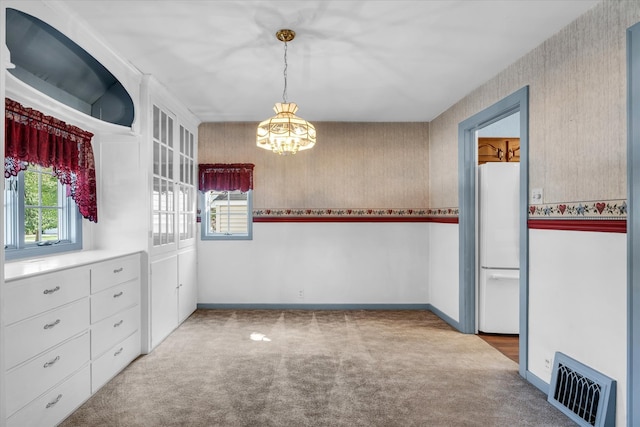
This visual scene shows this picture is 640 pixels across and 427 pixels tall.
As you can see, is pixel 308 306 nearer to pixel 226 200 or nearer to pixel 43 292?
pixel 226 200

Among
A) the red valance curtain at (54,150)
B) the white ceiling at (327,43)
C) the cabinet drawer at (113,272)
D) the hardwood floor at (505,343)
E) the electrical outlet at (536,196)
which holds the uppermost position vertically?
the white ceiling at (327,43)

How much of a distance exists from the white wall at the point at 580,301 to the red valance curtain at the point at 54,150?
3.71 meters

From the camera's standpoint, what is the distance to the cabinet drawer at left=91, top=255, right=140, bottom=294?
283 cm

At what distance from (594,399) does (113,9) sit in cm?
393

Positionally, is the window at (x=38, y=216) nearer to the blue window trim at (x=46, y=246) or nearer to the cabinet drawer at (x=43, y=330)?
the blue window trim at (x=46, y=246)

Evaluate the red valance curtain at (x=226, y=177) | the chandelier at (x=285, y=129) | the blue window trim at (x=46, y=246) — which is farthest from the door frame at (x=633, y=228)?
the red valance curtain at (x=226, y=177)

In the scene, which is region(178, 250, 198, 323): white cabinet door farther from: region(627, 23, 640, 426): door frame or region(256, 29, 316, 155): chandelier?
region(627, 23, 640, 426): door frame

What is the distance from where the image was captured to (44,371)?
7.48 ft

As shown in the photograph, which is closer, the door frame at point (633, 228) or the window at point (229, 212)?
the door frame at point (633, 228)

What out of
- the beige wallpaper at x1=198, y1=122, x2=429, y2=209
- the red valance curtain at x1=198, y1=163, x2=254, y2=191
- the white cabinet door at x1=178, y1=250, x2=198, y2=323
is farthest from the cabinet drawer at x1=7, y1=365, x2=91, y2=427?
the beige wallpaper at x1=198, y1=122, x2=429, y2=209

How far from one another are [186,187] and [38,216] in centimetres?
196

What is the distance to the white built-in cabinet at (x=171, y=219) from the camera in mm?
3783

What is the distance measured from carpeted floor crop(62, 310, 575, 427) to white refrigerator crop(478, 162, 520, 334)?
0.42m

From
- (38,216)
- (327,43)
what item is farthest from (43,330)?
(327,43)
